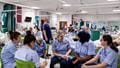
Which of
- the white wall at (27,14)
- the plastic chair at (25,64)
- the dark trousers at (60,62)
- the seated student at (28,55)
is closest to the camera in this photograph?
the plastic chair at (25,64)

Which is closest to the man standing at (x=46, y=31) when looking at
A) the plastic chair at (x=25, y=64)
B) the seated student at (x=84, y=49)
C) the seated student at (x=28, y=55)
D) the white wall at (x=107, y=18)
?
the seated student at (x=84, y=49)

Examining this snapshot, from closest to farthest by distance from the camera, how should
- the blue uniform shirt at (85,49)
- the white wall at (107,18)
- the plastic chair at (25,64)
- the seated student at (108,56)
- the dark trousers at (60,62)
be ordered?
1. the plastic chair at (25,64)
2. the seated student at (108,56)
3. the blue uniform shirt at (85,49)
4. the dark trousers at (60,62)
5. the white wall at (107,18)

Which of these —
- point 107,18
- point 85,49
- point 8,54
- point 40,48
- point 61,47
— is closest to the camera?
point 8,54

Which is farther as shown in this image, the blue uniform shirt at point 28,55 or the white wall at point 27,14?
the white wall at point 27,14

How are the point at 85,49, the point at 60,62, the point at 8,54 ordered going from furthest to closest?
the point at 60,62 < the point at 85,49 < the point at 8,54

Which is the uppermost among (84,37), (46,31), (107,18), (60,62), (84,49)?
(84,37)

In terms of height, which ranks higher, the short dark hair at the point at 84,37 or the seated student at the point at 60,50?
the short dark hair at the point at 84,37

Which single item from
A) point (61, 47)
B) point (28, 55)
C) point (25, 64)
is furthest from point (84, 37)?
point (25, 64)

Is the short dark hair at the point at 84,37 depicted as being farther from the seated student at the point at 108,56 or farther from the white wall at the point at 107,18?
the white wall at the point at 107,18

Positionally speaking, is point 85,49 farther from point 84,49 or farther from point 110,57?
point 110,57

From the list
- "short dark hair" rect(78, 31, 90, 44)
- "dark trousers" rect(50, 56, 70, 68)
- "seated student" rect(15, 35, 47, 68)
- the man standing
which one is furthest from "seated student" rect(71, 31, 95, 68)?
the man standing

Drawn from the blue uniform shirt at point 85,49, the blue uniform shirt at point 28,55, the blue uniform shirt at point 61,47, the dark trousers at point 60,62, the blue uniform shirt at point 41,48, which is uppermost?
the blue uniform shirt at point 28,55

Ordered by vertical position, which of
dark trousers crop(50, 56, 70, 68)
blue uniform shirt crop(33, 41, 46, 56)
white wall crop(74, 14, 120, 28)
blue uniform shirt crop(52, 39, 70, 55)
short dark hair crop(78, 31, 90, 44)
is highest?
short dark hair crop(78, 31, 90, 44)

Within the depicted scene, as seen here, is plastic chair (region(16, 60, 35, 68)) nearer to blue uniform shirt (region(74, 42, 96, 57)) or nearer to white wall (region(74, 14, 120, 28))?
blue uniform shirt (region(74, 42, 96, 57))
